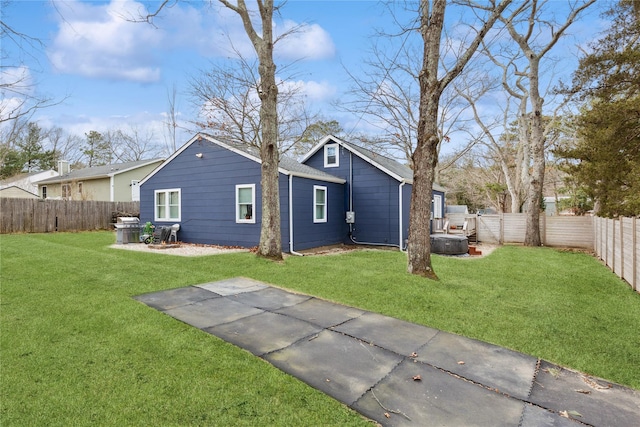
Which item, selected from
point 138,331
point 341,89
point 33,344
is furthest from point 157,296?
point 341,89

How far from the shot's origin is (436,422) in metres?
2.15

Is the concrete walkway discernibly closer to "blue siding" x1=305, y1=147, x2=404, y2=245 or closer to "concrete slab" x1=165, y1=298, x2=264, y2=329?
"concrete slab" x1=165, y1=298, x2=264, y2=329

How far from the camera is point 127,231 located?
40.9ft

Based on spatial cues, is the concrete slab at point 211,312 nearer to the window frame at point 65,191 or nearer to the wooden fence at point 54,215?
the wooden fence at point 54,215

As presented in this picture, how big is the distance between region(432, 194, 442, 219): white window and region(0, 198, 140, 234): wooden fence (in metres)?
16.5

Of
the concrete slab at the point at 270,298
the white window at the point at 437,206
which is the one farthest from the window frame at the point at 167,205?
the white window at the point at 437,206

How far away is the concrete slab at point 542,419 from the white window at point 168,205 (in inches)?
506

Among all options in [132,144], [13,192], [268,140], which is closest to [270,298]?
[268,140]

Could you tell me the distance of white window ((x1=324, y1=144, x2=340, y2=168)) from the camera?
44.3ft

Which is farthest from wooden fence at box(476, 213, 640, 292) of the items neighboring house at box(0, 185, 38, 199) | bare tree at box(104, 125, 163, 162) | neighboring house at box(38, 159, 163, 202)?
neighboring house at box(0, 185, 38, 199)

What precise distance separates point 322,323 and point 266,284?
7.47 ft

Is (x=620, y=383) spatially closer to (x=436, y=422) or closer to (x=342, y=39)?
(x=436, y=422)

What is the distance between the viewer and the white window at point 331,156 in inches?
531

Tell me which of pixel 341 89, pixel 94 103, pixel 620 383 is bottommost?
pixel 620 383
